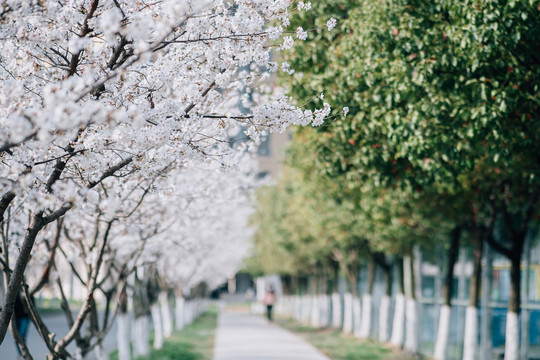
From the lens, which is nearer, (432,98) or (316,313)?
(432,98)

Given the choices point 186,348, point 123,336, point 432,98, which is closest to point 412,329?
point 186,348

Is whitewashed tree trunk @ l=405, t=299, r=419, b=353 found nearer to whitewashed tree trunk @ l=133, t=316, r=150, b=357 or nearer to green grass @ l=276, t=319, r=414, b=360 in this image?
green grass @ l=276, t=319, r=414, b=360

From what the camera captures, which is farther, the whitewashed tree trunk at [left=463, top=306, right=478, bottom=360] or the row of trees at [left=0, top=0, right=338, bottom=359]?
the whitewashed tree trunk at [left=463, top=306, right=478, bottom=360]

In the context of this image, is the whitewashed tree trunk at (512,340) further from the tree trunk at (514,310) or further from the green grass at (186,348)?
the green grass at (186,348)

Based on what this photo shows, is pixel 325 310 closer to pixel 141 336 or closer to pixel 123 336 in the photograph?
pixel 141 336

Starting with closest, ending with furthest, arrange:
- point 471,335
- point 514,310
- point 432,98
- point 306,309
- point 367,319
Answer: point 432,98
point 514,310
point 471,335
point 367,319
point 306,309

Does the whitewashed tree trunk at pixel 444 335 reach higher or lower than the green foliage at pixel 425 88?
lower

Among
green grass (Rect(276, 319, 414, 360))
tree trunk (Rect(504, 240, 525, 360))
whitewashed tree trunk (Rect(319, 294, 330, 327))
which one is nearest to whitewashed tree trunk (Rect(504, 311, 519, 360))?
tree trunk (Rect(504, 240, 525, 360))

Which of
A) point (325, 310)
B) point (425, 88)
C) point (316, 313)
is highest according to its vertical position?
point (425, 88)

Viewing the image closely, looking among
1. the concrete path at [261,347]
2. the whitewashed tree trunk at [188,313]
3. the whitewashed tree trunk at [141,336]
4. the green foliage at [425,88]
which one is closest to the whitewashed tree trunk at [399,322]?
the concrete path at [261,347]

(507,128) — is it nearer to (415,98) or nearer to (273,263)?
(415,98)

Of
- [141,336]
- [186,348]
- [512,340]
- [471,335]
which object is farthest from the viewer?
[186,348]

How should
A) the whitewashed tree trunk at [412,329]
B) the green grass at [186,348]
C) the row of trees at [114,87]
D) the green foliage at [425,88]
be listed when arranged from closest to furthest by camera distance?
the row of trees at [114,87]
the green foliage at [425,88]
the green grass at [186,348]
the whitewashed tree trunk at [412,329]

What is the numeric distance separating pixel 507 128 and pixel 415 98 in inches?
49.0
